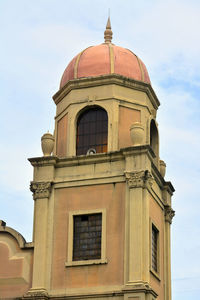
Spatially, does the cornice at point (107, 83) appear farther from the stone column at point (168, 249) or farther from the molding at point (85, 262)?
the molding at point (85, 262)

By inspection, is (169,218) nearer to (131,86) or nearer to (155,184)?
(155,184)

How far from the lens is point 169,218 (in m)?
30.5

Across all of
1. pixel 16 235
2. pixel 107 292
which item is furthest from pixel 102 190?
pixel 107 292

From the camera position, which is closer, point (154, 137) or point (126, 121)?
point (126, 121)

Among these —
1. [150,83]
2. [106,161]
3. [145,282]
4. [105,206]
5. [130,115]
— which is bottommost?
[145,282]

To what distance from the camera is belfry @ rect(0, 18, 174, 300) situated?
86.9 feet

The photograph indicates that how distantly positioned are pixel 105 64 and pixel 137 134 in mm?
4178

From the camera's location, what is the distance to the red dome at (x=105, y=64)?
30.6 m

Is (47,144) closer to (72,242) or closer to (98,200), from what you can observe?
(98,200)

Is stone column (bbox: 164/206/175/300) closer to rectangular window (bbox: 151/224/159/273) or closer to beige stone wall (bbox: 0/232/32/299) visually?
rectangular window (bbox: 151/224/159/273)

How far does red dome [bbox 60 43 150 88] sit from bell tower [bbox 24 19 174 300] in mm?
45

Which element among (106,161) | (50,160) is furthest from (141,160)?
(50,160)

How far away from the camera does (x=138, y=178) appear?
89.2 feet

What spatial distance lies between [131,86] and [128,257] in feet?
25.0
